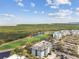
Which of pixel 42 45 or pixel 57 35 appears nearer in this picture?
pixel 42 45

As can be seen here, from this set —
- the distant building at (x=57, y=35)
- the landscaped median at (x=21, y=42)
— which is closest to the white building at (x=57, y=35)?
the distant building at (x=57, y=35)

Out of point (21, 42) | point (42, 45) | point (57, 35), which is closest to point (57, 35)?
point (57, 35)

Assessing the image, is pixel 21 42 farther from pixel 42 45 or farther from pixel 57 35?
pixel 57 35

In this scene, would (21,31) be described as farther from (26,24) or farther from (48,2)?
(48,2)

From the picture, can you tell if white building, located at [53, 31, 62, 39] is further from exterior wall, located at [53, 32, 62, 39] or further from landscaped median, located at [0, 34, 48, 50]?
landscaped median, located at [0, 34, 48, 50]

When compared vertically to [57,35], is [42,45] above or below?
below

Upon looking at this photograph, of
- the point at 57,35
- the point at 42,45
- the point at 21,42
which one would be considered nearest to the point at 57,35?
the point at 57,35

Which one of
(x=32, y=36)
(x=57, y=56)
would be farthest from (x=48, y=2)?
(x=57, y=56)

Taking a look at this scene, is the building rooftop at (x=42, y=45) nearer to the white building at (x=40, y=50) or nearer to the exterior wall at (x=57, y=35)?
the white building at (x=40, y=50)

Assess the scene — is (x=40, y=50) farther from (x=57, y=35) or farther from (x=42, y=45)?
(x=57, y=35)

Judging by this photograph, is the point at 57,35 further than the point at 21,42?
Yes

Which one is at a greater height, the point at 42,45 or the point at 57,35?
the point at 57,35
